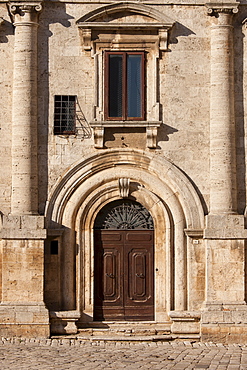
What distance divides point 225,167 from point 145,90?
2.86 m

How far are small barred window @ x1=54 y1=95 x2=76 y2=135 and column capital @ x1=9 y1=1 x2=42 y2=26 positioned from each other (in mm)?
2076

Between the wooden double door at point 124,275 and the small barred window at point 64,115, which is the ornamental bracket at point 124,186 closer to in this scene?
the wooden double door at point 124,275

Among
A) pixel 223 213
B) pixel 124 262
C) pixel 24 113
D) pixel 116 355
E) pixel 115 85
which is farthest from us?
pixel 124 262

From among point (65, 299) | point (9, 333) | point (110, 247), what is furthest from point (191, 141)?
point (9, 333)

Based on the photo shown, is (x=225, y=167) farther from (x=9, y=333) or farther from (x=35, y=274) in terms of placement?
(x=9, y=333)

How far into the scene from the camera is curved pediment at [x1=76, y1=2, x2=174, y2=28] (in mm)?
21734

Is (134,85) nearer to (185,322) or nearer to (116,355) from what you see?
(185,322)

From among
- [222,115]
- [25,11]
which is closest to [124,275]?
[222,115]

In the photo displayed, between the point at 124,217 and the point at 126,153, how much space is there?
5.58 feet

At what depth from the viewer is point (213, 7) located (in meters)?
21.7

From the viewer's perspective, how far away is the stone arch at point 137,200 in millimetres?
21656

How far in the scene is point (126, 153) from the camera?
21875 millimetres

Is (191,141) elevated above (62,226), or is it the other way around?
(191,141)

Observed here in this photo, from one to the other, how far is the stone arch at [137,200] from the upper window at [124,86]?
3.30ft
